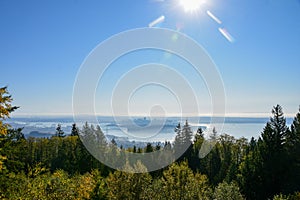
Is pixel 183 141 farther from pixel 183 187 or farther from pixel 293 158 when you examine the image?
pixel 183 187

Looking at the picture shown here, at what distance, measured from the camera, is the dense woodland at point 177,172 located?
1816 cm

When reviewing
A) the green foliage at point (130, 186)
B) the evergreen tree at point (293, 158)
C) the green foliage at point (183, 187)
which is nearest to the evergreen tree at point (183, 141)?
the evergreen tree at point (293, 158)

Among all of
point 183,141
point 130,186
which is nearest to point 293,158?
point 130,186

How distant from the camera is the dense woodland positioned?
18156 millimetres

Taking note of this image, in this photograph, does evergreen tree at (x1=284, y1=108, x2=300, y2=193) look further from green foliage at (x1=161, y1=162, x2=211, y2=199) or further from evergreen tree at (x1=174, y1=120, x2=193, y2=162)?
evergreen tree at (x1=174, y1=120, x2=193, y2=162)

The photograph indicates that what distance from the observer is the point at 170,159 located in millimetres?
51344

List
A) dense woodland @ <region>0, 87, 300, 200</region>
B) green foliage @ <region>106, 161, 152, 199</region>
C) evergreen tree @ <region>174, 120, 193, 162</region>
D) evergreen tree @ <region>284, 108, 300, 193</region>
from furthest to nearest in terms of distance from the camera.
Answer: evergreen tree @ <region>174, 120, 193, 162</region>, evergreen tree @ <region>284, 108, 300, 193</region>, green foliage @ <region>106, 161, 152, 199</region>, dense woodland @ <region>0, 87, 300, 200</region>

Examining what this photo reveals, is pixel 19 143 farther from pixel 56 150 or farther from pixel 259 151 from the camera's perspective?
pixel 56 150

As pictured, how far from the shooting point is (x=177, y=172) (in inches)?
886

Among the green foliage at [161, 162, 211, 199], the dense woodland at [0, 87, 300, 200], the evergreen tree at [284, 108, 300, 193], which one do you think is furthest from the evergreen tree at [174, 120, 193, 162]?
the green foliage at [161, 162, 211, 199]

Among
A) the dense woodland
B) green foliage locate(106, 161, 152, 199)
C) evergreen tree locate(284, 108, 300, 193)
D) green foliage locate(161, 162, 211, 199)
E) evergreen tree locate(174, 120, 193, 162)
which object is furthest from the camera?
evergreen tree locate(174, 120, 193, 162)

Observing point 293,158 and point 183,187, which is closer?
point 183,187

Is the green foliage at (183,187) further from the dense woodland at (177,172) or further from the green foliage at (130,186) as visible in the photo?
the green foliage at (130,186)

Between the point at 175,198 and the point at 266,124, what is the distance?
1732cm
